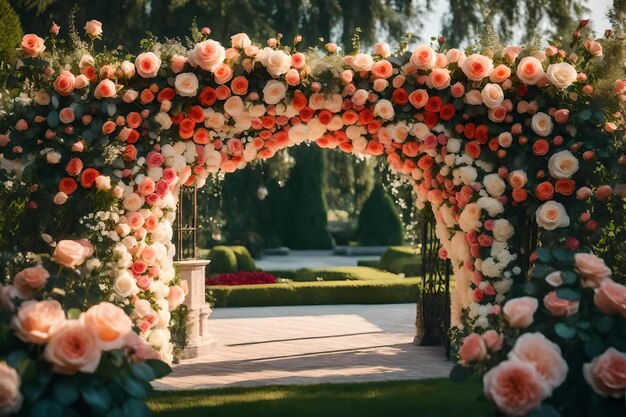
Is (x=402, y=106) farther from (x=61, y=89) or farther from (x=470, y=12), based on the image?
(x=470, y=12)

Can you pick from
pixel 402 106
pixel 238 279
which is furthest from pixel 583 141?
pixel 238 279

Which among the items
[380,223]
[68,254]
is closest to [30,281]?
[68,254]

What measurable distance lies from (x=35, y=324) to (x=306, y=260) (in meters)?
21.5

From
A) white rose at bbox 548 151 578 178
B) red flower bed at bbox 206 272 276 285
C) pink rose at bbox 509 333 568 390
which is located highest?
white rose at bbox 548 151 578 178

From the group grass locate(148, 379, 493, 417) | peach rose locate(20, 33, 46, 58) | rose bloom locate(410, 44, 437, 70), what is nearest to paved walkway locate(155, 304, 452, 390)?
grass locate(148, 379, 493, 417)

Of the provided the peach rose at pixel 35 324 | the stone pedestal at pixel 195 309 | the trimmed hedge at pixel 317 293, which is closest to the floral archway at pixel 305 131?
the stone pedestal at pixel 195 309

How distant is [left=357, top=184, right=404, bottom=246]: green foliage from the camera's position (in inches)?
1081

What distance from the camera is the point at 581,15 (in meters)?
19.4

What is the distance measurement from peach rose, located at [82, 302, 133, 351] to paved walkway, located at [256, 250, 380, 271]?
17.6 meters

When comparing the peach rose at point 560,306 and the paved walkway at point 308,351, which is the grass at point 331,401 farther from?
the peach rose at point 560,306

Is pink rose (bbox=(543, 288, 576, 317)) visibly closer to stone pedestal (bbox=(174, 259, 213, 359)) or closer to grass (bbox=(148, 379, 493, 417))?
grass (bbox=(148, 379, 493, 417))

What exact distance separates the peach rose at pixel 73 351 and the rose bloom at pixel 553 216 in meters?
4.23

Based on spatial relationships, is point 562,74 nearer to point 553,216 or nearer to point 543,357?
point 553,216

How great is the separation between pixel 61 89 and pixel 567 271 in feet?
14.6
